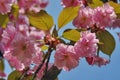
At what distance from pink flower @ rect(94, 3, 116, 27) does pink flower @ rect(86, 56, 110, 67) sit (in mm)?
177

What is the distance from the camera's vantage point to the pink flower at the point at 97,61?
6.95 feet

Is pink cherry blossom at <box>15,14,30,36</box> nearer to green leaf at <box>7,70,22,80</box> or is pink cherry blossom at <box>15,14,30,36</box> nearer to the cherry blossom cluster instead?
the cherry blossom cluster

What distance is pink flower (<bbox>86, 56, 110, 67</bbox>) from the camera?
2.12 m

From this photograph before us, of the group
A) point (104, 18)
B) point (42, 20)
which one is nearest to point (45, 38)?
point (42, 20)

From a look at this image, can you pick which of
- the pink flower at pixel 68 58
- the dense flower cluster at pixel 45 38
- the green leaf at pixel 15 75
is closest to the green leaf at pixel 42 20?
the dense flower cluster at pixel 45 38

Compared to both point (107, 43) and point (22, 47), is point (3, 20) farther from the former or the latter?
point (107, 43)

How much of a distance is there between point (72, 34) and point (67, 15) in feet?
0.33

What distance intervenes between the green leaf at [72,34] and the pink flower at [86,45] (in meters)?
0.02

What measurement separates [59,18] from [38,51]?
221 millimetres

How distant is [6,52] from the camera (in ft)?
6.36

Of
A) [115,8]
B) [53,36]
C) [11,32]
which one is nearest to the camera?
[11,32]

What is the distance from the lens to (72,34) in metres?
2.00

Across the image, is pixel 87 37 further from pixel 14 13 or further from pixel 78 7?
pixel 14 13

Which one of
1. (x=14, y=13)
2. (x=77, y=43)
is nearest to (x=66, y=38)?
(x=77, y=43)
